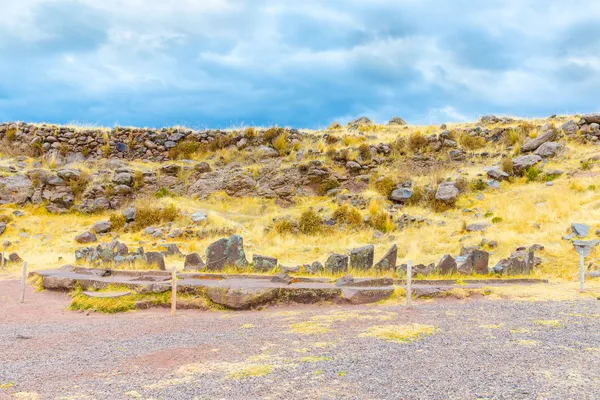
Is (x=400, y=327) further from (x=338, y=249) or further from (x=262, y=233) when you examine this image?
(x=262, y=233)

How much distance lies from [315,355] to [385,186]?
20.6 m

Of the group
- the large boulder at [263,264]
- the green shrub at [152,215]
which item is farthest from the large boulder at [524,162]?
the green shrub at [152,215]

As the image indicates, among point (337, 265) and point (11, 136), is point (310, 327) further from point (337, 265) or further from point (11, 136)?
point (11, 136)

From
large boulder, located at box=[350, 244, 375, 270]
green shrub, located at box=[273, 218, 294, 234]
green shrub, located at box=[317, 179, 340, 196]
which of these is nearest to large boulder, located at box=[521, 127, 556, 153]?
green shrub, located at box=[317, 179, 340, 196]

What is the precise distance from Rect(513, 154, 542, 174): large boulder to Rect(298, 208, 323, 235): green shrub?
10.6 metres

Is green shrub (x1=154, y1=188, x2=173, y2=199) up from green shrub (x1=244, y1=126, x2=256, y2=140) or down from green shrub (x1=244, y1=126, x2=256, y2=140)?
down

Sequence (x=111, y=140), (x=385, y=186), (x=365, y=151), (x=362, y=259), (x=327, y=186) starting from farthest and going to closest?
(x=111, y=140)
(x=365, y=151)
(x=327, y=186)
(x=385, y=186)
(x=362, y=259)

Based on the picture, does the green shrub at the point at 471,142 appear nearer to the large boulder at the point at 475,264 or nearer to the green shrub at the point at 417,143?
the green shrub at the point at 417,143

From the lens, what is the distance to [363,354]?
662 cm

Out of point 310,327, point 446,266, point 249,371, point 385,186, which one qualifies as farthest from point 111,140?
point 249,371

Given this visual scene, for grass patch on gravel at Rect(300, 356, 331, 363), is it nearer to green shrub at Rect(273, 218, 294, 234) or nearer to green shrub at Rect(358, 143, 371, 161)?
green shrub at Rect(273, 218, 294, 234)

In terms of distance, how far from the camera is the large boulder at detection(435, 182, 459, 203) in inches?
961

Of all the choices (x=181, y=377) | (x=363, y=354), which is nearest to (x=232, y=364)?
(x=181, y=377)

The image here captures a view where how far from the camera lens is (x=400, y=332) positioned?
7988mm
